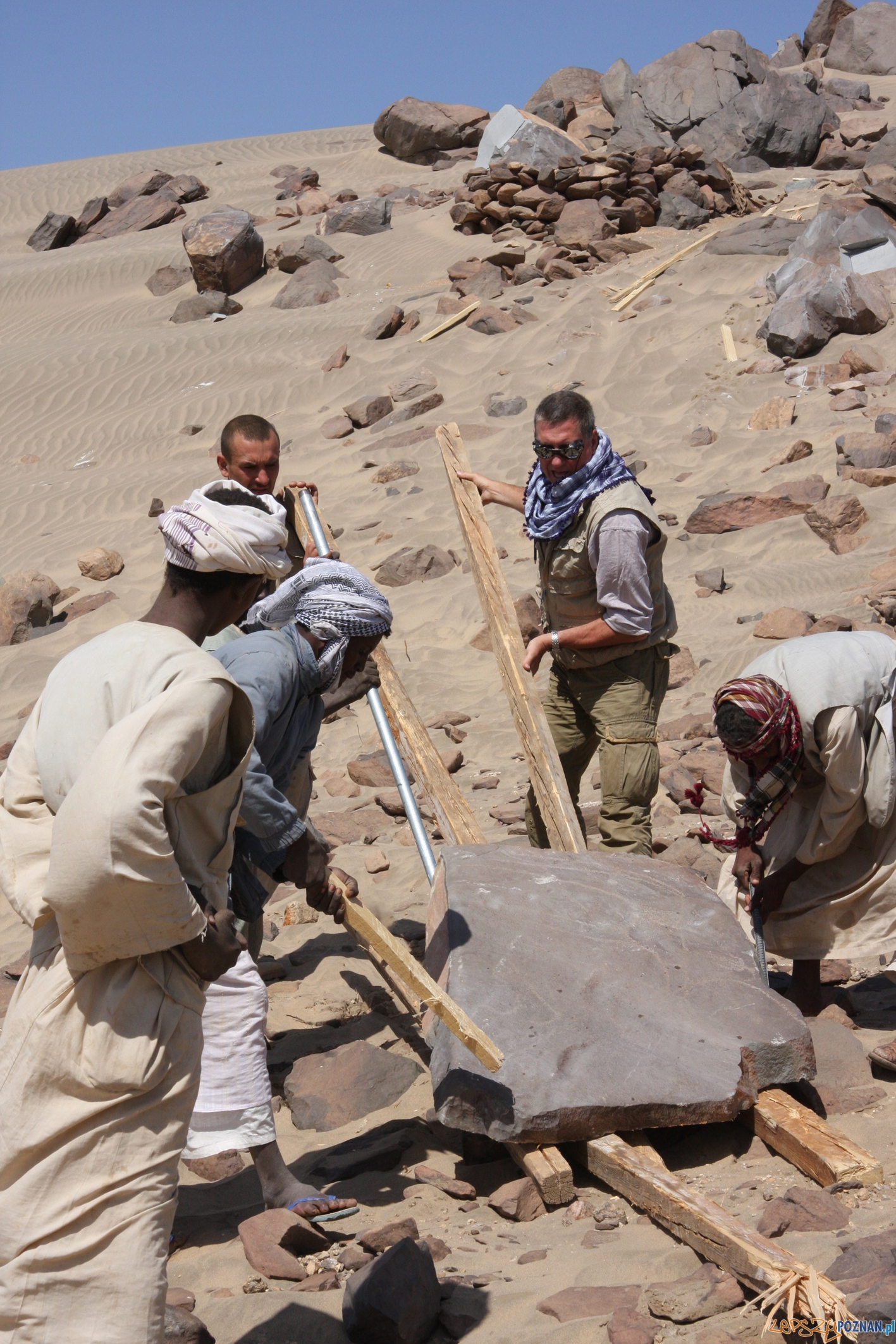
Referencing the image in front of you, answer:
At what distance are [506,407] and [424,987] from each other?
9.61 metres

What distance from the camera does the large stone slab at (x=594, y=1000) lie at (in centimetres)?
309

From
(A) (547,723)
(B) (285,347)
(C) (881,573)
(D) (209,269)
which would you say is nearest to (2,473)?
(B) (285,347)

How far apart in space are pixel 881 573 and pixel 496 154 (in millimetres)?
14758

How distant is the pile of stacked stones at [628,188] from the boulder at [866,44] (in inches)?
534

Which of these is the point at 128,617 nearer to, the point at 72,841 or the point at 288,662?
the point at 288,662

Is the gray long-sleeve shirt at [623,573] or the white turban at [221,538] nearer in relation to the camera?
the white turban at [221,538]

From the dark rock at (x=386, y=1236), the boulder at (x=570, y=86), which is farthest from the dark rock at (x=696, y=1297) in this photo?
the boulder at (x=570, y=86)

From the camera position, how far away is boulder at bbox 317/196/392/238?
20.4m

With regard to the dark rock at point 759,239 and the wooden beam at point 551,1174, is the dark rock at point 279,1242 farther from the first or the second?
the dark rock at point 759,239

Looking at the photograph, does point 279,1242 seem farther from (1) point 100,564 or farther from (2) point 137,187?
(2) point 137,187

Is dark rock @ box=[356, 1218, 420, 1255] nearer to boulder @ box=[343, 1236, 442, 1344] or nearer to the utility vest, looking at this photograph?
boulder @ box=[343, 1236, 442, 1344]

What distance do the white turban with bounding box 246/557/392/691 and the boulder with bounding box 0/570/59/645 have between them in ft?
22.6

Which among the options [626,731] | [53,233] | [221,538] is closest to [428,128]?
[53,233]

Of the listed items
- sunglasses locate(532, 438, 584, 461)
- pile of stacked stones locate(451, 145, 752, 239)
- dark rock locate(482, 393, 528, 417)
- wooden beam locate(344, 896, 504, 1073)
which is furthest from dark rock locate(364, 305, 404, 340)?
wooden beam locate(344, 896, 504, 1073)
